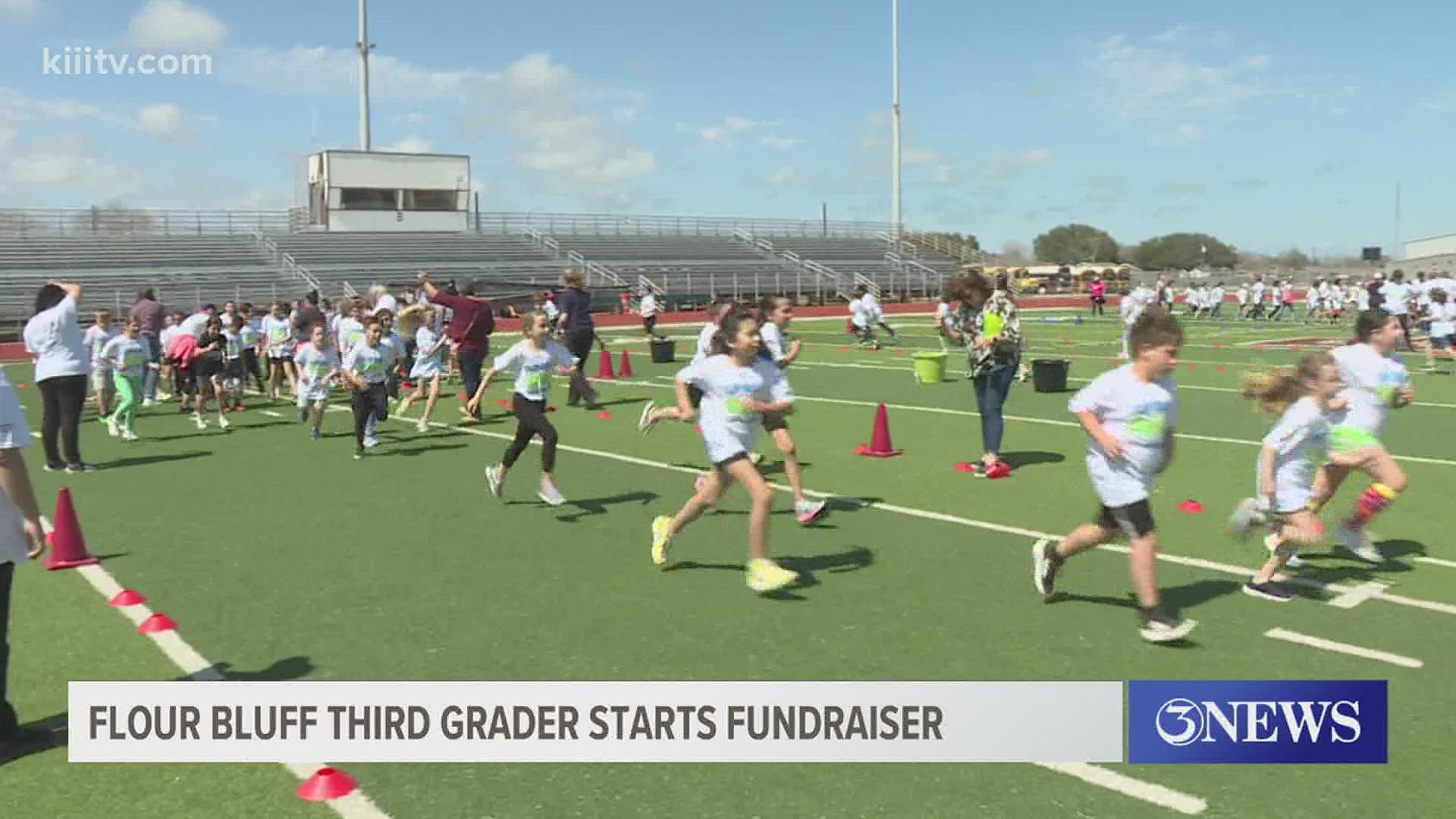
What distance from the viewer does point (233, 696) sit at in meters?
5.08

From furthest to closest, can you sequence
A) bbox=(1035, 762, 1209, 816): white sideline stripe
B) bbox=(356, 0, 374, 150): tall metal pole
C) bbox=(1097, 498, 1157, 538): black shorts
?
1. bbox=(356, 0, 374, 150): tall metal pole
2. bbox=(1097, 498, 1157, 538): black shorts
3. bbox=(1035, 762, 1209, 816): white sideline stripe

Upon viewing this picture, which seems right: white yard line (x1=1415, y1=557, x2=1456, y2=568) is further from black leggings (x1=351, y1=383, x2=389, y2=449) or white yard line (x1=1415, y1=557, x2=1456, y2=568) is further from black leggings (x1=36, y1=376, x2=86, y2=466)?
black leggings (x1=36, y1=376, x2=86, y2=466)

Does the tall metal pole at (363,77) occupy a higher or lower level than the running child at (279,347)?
higher

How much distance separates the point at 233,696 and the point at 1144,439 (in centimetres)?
444

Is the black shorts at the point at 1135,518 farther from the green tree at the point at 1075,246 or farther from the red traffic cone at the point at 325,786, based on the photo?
the green tree at the point at 1075,246

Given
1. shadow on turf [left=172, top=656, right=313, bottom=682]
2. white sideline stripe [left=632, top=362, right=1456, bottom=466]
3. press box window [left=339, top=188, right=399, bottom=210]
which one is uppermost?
press box window [left=339, top=188, right=399, bottom=210]

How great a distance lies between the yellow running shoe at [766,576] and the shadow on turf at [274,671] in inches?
97.0

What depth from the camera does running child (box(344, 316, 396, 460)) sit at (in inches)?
492

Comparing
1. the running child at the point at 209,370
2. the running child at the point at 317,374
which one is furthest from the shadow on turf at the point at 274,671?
the running child at the point at 209,370

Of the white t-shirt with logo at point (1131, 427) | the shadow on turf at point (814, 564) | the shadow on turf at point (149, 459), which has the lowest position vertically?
A: the shadow on turf at point (814, 564)

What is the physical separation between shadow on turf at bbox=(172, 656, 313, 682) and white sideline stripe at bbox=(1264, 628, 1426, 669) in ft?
15.8

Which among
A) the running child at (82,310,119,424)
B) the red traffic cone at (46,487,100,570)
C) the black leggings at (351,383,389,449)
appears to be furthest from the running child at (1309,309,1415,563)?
the running child at (82,310,119,424)

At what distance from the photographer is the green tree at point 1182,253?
138 m

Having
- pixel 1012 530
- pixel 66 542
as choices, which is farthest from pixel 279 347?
pixel 1012 530
